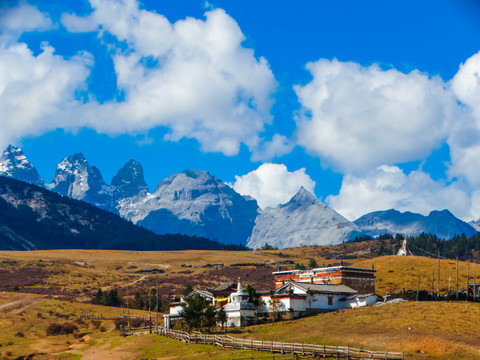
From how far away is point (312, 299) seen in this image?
9494 cm

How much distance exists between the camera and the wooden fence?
58.5 meters

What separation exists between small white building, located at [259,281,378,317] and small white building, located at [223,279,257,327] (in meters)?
4.55

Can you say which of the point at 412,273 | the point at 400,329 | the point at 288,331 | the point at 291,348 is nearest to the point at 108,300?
the point at 288,331

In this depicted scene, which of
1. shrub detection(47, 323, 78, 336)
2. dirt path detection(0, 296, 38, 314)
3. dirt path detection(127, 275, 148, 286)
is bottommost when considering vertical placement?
shrub detection(47, 323, 78, 336)

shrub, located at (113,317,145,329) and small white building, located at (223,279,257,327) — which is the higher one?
small white building, located at (223,279,257,327)

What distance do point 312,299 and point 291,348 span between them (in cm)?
3200

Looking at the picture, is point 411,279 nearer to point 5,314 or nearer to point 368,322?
point 368,322

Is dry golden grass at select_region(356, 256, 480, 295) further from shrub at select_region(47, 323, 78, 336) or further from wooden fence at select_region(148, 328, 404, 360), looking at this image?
shrub at select_region(47, 323, 78, 336)

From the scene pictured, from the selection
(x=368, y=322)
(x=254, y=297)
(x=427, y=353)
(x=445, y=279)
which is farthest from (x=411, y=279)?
(x=427, y=353)

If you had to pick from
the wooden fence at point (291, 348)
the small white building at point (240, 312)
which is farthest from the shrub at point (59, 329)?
the wooden fence at point (291, 348)

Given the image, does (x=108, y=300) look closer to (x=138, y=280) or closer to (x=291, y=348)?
(x=138, y=280)

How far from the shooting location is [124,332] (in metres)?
89.4

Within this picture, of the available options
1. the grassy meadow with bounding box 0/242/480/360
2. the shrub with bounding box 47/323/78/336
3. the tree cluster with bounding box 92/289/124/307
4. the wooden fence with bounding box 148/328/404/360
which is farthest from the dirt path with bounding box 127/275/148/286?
the wooden fence with bounding box 148/328/404/360

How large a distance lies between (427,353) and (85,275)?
13649 cm
